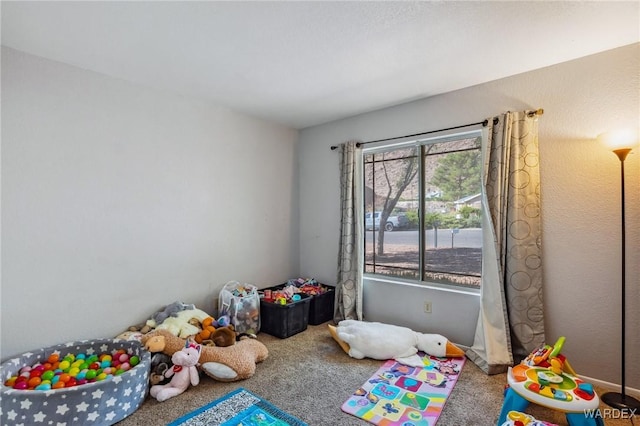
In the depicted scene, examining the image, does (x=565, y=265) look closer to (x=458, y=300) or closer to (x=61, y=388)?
(x=458, y=300)

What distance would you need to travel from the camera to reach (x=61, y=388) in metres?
1.70

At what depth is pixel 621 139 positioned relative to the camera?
1894 millimetres

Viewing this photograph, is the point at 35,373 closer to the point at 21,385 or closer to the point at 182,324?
the point at 21,385

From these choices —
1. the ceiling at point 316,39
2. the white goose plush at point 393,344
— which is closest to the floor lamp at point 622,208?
the ceiling at point 316,39

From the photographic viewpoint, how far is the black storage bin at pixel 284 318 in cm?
298

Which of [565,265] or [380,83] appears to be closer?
[565,265]

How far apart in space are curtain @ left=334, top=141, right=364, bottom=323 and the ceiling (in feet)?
2.86

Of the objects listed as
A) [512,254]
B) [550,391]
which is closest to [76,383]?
[550,391]

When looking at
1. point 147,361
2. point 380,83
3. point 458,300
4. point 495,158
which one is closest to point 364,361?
point 458,300

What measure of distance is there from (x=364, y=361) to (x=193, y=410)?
1.31 meters

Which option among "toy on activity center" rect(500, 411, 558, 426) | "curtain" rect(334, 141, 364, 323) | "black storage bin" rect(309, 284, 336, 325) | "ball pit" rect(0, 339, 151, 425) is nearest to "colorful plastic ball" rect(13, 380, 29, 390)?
"ball pit" rect(0, 339, 151, 425)

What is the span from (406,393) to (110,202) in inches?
104

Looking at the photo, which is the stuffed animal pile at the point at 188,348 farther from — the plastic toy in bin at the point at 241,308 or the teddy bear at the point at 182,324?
the plastic toy in bin at the point at 241,308

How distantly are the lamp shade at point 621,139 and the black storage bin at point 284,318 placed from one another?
271 centimetres
